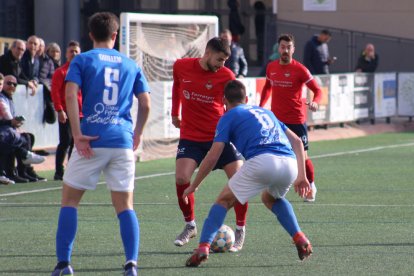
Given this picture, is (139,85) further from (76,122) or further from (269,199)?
(269,199)

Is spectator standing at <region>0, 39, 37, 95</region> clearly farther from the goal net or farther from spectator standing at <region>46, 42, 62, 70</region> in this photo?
the goal net

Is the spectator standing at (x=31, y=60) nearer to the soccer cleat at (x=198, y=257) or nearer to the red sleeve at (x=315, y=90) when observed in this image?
the red sleeve at (x=315, y=90)

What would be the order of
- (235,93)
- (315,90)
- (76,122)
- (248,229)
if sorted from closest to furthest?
1. (76,122)
2. (235,93)
3. (248,229)
4. (315,90)

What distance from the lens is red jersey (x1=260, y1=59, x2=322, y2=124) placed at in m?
14.8

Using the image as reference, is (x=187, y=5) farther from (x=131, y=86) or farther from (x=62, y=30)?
(x=131, y=86)

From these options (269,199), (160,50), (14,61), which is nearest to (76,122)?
(269,199)

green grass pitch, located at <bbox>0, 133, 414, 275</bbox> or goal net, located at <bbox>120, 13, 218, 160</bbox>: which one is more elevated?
goal net, located at <bbox>120, 13, 218, 160</bbox>

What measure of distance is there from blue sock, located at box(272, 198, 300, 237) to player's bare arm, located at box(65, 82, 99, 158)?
1803 millimetres

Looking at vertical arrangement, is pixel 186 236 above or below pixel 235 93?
below

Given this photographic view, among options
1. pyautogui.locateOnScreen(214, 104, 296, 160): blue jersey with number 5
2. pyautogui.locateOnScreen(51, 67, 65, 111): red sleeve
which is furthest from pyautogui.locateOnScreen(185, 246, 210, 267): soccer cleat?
pyautogui.locateOnScreen(51, 67, 65, 111): red sleeve

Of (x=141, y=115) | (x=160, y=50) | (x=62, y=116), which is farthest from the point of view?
(x=160, y=50)

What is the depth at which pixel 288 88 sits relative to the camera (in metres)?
14.9

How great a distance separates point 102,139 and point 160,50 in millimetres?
13202

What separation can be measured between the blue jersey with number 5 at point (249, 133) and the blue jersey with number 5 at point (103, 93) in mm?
1013
